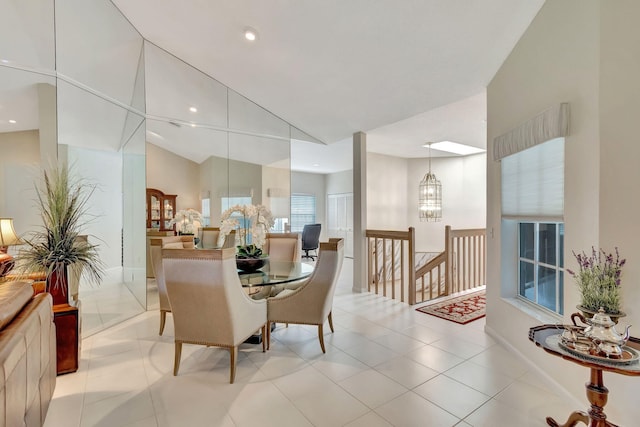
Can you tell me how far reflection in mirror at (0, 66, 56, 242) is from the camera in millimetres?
2561

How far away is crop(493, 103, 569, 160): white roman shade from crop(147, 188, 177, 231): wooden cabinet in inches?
161

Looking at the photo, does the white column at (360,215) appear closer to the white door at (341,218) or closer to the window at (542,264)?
the window at (542,264)

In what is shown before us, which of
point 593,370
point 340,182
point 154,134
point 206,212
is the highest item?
point 154,134

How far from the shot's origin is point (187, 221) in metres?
4.08

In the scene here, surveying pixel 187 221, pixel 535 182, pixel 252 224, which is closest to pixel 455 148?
pixel 535 182

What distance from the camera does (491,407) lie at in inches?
73.2

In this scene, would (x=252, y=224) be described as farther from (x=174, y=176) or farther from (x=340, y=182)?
(x=340, y=182)

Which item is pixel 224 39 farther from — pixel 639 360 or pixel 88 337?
pixel 639 360

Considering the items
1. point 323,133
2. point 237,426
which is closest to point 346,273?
point 323,133

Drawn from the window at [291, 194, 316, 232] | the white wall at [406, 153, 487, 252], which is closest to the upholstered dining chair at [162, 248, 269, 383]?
the white wall at [406, 153, 487, 252]

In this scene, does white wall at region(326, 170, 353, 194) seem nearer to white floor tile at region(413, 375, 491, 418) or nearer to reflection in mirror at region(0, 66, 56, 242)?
white floor tile at region(413, 375, 491, 418)

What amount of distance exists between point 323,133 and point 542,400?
4.39 metres

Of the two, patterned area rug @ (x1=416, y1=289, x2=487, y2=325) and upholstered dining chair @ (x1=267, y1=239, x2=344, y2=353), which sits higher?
upholstered dining chair @ (x1=267, y1=239, x2=344, y2=353)

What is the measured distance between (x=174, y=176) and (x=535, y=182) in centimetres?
424
